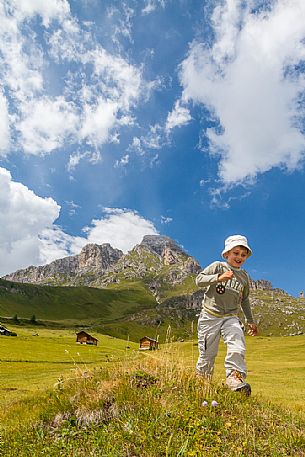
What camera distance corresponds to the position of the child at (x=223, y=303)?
26.7 ft

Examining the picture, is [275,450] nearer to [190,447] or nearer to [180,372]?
[190,447]

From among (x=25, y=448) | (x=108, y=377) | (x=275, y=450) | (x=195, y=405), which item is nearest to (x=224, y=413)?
(x=195, y=405)

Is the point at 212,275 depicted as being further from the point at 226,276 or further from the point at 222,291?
the point at 226,276

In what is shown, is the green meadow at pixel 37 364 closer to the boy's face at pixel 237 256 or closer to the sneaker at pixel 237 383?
the sneaker at pixel 237 383

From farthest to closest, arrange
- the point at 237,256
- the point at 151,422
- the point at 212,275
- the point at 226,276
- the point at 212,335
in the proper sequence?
the point at 237,256
the point at 212,275
the point at 212,335
the point at 226,276
the point at 151,422

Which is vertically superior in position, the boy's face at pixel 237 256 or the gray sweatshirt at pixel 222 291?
the boy's face at pixel 237 256

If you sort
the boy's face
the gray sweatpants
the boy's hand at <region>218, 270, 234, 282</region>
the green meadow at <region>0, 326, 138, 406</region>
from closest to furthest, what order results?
the boy's hand at <region>218, 270, 234, 282</region> < the gray sweatpants < the boy's face < the green meadow at <region>0, 326, 138, 406</region>

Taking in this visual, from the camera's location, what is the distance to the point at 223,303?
27.9 feet

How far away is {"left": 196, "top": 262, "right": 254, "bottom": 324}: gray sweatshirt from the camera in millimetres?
8477

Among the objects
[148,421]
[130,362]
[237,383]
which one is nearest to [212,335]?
[237,383]

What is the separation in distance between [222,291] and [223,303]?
29 cm

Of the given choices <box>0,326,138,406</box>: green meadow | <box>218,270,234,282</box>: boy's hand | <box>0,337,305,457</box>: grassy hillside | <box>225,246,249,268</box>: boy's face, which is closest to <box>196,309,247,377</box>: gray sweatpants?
<box>0,337,305,457</box>: grassy hillside

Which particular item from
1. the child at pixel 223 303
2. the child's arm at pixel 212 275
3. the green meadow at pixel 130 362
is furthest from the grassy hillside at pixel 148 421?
the child's arm at pixel 212 275

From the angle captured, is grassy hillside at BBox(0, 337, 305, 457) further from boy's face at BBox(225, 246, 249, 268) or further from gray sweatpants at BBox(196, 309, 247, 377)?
boy's face at BBox(225, 246, 249, 268)
